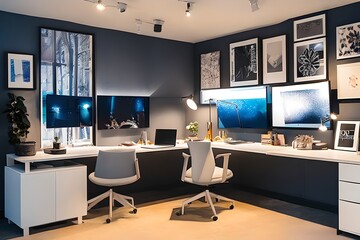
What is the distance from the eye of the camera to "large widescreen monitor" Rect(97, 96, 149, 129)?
4805 mm

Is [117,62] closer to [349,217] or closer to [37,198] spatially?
[37,198]

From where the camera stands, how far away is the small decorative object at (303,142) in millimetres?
4094

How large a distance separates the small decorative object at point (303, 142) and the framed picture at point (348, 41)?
990 millimetres

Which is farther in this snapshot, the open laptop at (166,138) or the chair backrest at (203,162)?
the open laptop at (166,138)

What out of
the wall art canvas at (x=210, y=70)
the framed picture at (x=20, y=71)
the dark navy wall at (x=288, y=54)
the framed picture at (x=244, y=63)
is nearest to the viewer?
the dark navy wall at (x=288, y=54)

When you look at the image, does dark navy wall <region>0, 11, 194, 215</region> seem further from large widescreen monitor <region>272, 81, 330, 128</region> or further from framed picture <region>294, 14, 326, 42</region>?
framed picture <region>294, 14, 326, 42</region>

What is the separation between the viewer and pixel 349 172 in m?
3.26

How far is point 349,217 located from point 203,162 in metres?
1.57

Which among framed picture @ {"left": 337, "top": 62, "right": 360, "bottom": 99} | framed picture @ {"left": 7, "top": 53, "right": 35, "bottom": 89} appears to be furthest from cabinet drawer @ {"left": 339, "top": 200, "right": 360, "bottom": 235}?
framed picture @ {"left": 7, "top": 53, "right": 35, "bottom": 89}

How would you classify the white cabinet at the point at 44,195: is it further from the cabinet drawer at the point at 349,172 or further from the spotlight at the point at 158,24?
the cabinet drawer at the point at 349,172

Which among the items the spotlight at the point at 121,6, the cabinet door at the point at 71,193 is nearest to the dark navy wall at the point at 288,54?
the spotlight at the point at 121,6

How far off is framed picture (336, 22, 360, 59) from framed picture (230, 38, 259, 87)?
3.84 ft

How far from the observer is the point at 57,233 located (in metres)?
3.54

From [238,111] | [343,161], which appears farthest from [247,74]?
[343,161]
